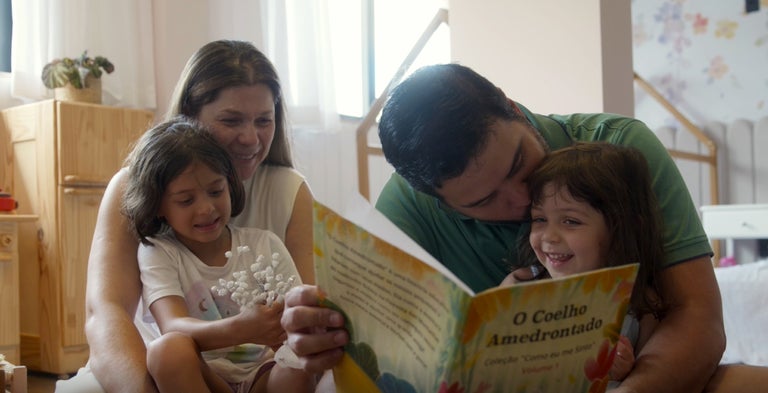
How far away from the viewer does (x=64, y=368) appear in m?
2.98

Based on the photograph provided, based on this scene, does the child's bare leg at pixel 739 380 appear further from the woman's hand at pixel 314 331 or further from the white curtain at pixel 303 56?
the white curtain at pixel 303 56

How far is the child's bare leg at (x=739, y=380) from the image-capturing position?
3.24 feet

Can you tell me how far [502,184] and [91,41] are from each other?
2807 mm

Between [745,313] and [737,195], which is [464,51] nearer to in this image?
[745,313]

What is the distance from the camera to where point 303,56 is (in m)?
4.13

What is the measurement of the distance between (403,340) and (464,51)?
2.42 m

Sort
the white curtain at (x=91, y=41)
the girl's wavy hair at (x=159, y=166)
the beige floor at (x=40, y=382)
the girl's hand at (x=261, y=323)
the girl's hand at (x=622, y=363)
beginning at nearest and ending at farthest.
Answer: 1. the girl's hand at (x=622, y=363)
2. the girl's hand at (x=261, y=323)
3. the girl's wavy hair at (x=159, y=166)
4. the beige floor at (x=40, y=382)
5. the white curtain at (x=91, y=41)

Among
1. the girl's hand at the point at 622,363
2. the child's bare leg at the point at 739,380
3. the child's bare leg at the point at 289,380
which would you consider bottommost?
the child's bare leg at the point at 289,380

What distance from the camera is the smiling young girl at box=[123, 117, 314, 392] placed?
1.29 m

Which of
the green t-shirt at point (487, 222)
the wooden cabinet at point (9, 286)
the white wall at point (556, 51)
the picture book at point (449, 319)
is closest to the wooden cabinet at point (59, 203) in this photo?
the wooden cabinet at point (9, 286)

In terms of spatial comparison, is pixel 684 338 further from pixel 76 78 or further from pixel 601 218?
pixel 76 78

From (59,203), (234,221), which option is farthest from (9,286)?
(234,221)

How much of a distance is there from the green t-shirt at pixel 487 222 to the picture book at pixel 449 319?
39cm

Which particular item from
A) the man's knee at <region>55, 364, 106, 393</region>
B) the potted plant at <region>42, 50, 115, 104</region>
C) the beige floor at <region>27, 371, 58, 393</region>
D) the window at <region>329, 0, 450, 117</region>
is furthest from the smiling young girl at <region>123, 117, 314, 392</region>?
the window at <region>329, 0, 450, 117</region>
